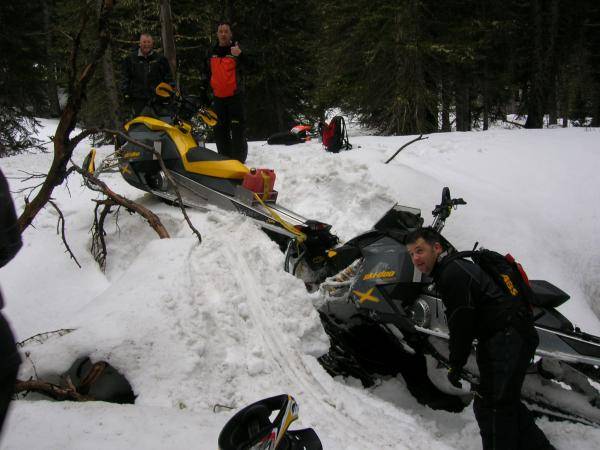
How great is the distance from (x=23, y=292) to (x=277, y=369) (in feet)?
8.02

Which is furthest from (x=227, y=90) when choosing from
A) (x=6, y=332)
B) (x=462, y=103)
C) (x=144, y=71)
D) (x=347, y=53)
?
(x=462, y=103)

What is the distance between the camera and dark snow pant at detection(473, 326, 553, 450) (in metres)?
2.56

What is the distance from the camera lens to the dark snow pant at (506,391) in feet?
8.39

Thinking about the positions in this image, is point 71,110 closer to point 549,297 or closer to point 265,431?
point 265,431

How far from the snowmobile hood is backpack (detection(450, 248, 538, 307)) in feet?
10.1

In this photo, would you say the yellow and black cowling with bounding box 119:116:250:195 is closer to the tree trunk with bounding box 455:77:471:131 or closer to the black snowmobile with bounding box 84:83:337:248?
the black snowmobile with bounding box 84:83:337:248

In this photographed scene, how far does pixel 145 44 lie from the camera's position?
20.4 feet

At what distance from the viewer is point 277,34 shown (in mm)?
12664

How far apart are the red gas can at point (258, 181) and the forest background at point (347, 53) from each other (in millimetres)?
5793

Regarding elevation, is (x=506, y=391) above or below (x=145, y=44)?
below

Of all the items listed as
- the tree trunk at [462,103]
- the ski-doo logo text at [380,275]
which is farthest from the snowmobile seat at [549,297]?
the tree trunk at [462,103]

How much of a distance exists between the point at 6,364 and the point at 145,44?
598 cm

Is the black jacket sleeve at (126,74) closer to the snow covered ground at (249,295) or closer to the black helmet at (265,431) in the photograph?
the snow covered ground at (249,295)

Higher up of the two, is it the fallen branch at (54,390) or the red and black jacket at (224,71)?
the red and black jacket at (224,71)
